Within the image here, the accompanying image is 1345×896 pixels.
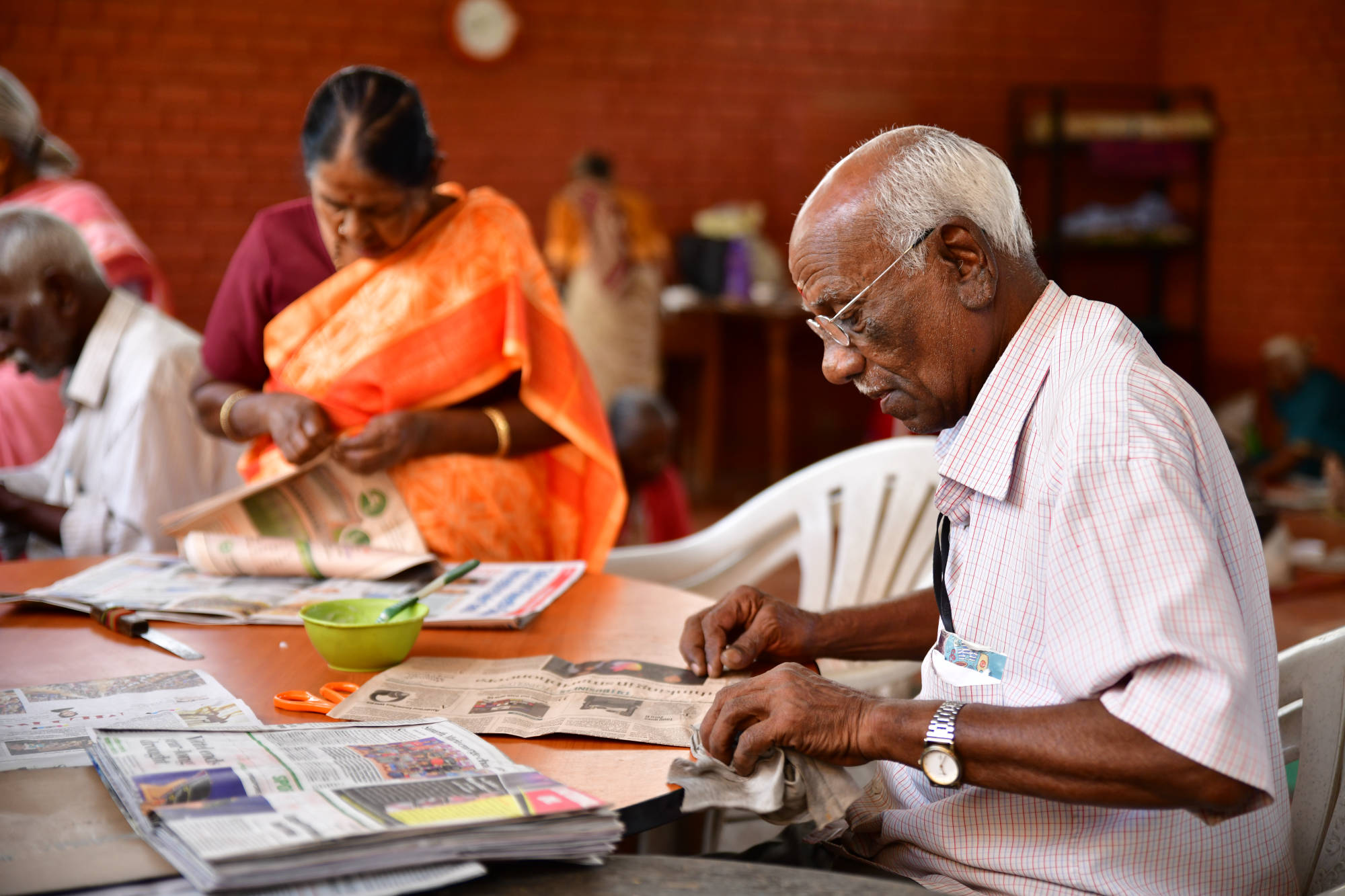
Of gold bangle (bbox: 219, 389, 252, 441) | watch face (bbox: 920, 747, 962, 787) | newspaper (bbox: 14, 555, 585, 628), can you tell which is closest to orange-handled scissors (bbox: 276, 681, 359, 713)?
newspaper (bbox: 14, 555, 585, 628)

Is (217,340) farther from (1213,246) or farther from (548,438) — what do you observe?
(1213,246)

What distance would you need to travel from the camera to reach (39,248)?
7.39 ft

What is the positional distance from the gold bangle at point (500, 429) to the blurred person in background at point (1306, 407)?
17.4 feet

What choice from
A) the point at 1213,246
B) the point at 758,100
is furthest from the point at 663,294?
the point at 1213,246

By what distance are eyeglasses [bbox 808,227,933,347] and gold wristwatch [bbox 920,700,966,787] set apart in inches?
17.4

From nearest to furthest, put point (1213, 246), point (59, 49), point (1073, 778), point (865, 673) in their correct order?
point (1073, 778), point (865, 673), point (59, 49), point (1213, 246)

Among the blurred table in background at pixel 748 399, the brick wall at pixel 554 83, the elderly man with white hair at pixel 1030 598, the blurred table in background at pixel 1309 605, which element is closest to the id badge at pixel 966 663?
the elderly man with white hair at pixel 1030 598

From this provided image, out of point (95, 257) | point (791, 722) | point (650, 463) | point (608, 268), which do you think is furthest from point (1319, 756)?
point (608, 268)

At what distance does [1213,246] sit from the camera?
24.9ft

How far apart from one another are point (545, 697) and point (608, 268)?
4818 millimetres

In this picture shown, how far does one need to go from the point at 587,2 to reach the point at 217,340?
498cm

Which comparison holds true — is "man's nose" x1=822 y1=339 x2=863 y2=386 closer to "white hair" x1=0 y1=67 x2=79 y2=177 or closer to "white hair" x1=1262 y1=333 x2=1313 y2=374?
"white hair" x1=0 y1=67 x2=79 y2=177

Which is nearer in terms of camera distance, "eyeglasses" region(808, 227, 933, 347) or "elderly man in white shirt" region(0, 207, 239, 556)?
"eyeglasses" region(808, 227, 933, 347)

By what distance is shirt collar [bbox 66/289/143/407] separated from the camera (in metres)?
2.31
